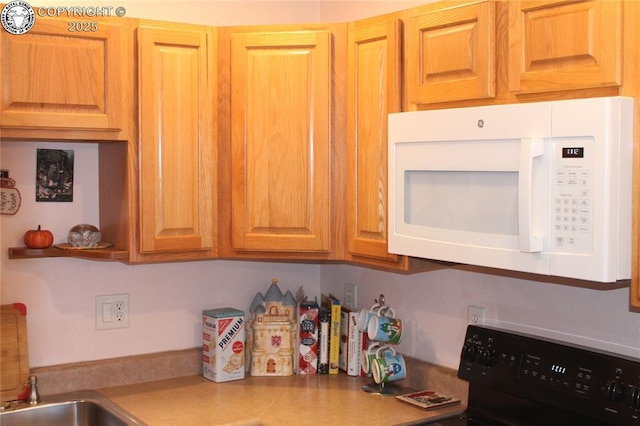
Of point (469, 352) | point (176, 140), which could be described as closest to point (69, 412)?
point (176, 140)

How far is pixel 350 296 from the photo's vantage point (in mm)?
2900

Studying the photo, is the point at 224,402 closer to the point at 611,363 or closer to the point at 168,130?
the point at 168,130

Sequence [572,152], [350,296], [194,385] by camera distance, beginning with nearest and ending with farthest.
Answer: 1. [572,152]
2. [194,385]
3. [350,296]

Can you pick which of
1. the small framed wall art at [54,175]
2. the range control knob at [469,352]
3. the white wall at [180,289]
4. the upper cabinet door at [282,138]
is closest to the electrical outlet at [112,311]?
the white wall at [180,289]

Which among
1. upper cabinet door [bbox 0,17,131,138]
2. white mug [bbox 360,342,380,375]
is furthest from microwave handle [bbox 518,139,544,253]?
upper cabinet door [bbox 0,17,131,138]

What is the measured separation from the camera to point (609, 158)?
1.60 m

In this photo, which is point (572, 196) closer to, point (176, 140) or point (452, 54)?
point (452, 54)

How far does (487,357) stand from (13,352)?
1377mm

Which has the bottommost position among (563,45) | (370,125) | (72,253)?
(72,253)

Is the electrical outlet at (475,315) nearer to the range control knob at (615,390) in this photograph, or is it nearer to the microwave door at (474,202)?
the microwave door at (474,202)

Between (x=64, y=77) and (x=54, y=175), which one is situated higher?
(x=64, y=77)

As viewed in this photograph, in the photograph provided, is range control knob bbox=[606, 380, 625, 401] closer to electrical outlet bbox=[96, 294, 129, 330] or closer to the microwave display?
the microwave display

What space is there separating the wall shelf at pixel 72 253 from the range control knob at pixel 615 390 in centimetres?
135

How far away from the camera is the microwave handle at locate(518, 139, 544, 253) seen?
1.70 metres
